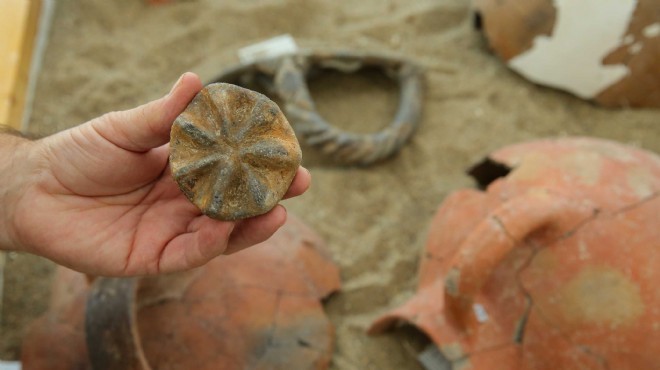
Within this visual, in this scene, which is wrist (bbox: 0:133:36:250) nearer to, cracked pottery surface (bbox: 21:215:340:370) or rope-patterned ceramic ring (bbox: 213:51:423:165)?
cracked pottery surface (bbox: 21:215:340:370)

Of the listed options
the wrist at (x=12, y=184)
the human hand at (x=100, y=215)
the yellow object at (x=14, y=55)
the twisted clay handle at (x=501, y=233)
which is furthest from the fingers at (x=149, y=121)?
the yellow object at (x=14, y=55)

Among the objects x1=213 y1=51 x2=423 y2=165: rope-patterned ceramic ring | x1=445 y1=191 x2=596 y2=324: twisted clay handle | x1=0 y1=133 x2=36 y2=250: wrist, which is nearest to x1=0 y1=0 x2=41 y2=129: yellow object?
x1=0 y1=133 x2=36 y2=250: wrist

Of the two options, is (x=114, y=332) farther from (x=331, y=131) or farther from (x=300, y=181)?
(x=331, y=131)

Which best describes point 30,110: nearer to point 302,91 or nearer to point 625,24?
point 302,91

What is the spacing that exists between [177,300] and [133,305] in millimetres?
150

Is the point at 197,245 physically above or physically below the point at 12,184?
below

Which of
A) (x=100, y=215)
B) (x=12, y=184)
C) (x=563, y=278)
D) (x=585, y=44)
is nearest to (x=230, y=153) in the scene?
(x=100, y=215)

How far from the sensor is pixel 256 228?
1100mm

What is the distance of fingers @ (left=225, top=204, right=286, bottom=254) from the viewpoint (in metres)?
1.08

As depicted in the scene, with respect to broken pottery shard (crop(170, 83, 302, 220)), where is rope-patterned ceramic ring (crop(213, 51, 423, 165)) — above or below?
below

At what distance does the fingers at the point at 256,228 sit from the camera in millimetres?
1084

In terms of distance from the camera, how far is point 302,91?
213 centimetres

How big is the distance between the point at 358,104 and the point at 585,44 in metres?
0.91

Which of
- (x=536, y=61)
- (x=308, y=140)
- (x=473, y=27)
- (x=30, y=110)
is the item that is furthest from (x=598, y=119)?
(x=30, y=110)
